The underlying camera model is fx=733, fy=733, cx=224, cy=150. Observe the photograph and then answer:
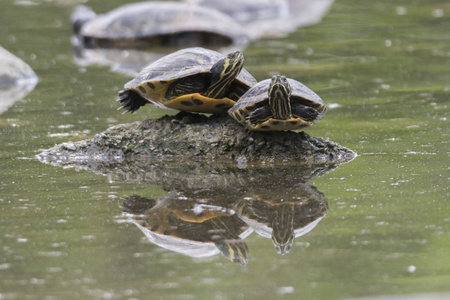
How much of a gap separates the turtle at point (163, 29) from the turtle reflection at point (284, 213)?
272 inches

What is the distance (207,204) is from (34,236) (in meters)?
0.79

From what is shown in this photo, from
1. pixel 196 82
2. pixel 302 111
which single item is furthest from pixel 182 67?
pixel 302 111

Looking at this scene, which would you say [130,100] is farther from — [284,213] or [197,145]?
[284,213]

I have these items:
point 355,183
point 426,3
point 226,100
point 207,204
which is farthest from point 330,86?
point 426,3

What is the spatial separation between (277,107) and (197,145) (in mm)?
627

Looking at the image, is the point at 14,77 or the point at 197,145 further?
the point at 14,77

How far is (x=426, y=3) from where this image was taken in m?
13.1

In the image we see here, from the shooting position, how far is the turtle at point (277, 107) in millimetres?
3797

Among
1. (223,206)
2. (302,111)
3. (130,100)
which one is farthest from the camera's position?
(130,100)

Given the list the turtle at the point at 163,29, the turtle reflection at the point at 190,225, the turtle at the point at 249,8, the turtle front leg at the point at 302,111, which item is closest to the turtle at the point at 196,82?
the turtle front leg at the point at 302,111

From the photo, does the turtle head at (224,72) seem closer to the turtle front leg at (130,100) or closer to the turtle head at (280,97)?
the turtle head at (280,97)

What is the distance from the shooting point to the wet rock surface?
4105 mm

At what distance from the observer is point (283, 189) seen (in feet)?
11.7

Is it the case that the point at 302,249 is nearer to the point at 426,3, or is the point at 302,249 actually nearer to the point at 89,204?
the point at 89,204
